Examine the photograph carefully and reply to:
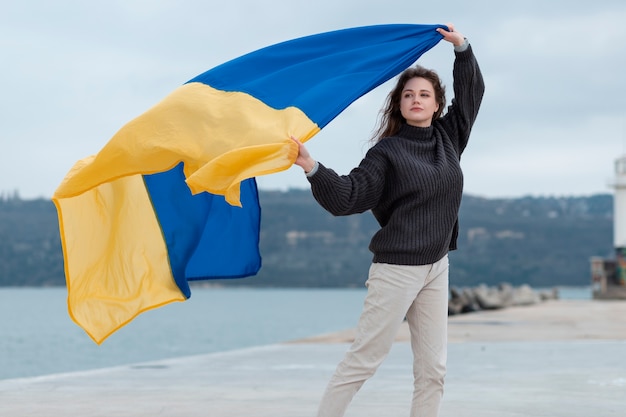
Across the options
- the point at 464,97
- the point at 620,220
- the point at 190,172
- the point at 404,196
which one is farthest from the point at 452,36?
the point at 620,220

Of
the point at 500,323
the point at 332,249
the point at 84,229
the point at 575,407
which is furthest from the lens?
the point at 332,249

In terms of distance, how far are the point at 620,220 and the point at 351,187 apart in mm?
42771

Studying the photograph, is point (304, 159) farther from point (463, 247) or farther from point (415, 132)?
point (463, 247)

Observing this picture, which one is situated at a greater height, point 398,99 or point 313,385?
point 398,99

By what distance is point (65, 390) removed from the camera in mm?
8922

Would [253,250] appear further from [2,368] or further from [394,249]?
[2,368]

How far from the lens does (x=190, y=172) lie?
230 inches

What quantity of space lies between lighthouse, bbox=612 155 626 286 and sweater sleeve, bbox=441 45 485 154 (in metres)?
38.5

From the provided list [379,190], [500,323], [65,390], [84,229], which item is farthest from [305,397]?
[500,323]

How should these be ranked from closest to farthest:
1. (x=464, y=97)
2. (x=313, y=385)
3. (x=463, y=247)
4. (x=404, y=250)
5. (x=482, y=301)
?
(x=404, y=250), (x=464, y=97), (x=313, y=385), (x=482, y=301), (x=463, y=247)

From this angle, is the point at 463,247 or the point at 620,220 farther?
the point at 463,247

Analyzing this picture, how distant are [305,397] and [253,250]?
7.58 ft

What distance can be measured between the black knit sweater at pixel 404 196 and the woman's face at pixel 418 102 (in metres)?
0.11

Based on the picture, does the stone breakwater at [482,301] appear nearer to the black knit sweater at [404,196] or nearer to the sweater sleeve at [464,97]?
the sweater sleeve at [464,97]
